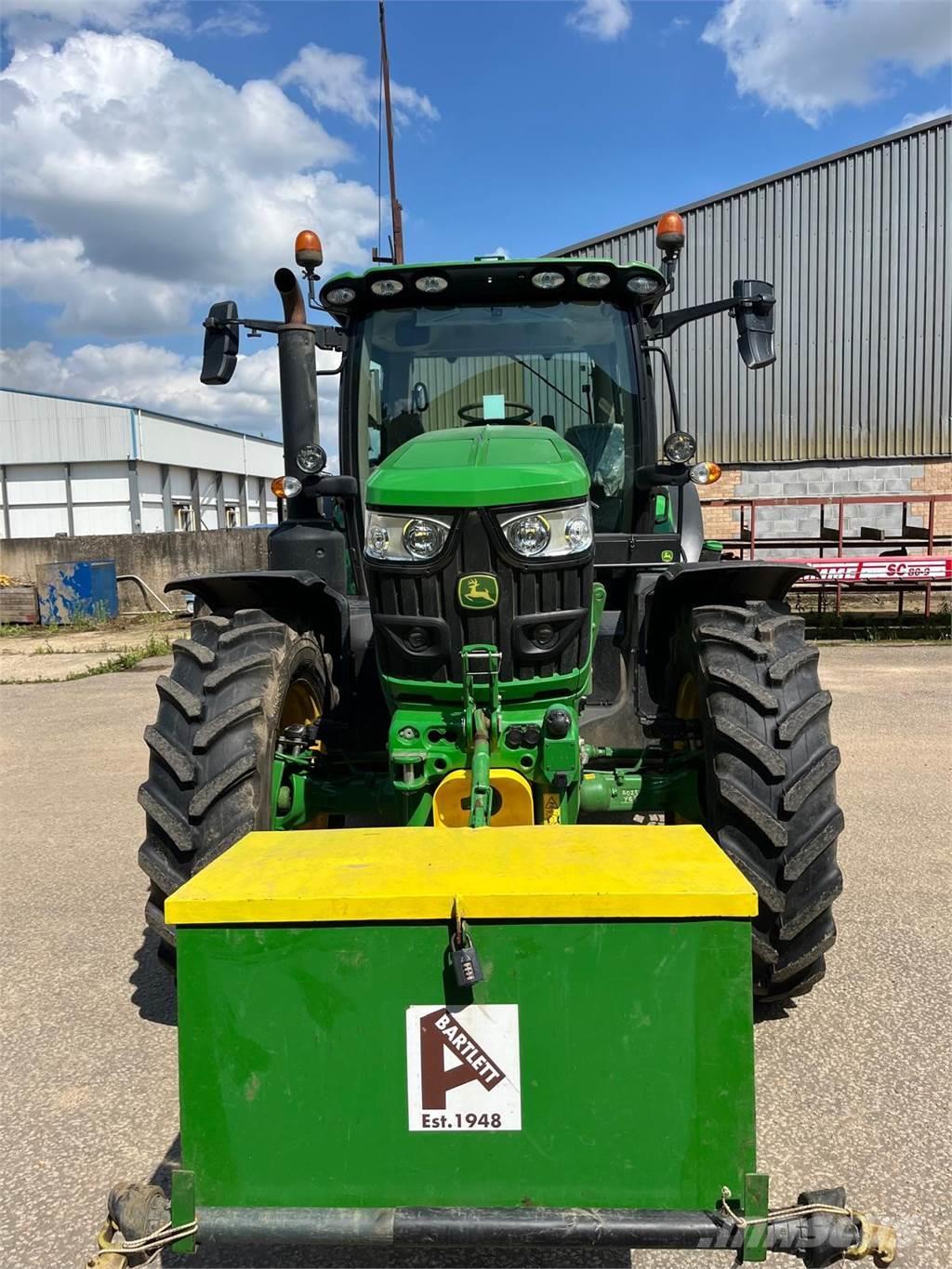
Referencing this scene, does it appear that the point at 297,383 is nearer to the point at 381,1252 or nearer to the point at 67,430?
the point at 381,1252

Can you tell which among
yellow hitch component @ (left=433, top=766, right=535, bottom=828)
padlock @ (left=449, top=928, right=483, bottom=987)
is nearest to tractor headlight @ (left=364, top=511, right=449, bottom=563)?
yellow hitch component @ (left=433, top=766, right=535, bottom=828)

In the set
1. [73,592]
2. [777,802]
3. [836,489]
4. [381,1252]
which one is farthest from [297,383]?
[73,592]

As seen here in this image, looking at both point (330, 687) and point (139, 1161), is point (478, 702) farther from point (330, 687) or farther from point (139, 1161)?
point (139, 1161)

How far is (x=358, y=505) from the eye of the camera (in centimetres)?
414

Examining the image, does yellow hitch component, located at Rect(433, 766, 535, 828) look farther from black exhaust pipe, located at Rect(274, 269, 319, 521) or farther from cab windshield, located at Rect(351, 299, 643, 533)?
black exhaust pipe, located at Rect(274, 269, 319, 521)

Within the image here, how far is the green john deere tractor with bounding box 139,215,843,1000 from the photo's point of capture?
291 centimetres

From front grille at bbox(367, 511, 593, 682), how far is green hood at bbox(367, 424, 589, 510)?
0.09 metres

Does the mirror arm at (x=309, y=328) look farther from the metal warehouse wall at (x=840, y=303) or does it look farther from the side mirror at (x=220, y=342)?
the metal warehouse wall at (x=840, y=303)

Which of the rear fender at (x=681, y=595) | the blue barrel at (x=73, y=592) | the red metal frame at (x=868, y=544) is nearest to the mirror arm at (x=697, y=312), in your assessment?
the rear fender at (x=681, y=595)

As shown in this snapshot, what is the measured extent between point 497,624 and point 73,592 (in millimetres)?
13528

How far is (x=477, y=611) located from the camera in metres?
2.99

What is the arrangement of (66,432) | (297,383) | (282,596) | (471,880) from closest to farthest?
1. (471,880)
2. (282,596)
3. (297,383)
4. (66,432)

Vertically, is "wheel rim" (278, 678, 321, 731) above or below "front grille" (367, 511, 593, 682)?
below

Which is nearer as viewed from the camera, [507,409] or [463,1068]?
[463,1068]
